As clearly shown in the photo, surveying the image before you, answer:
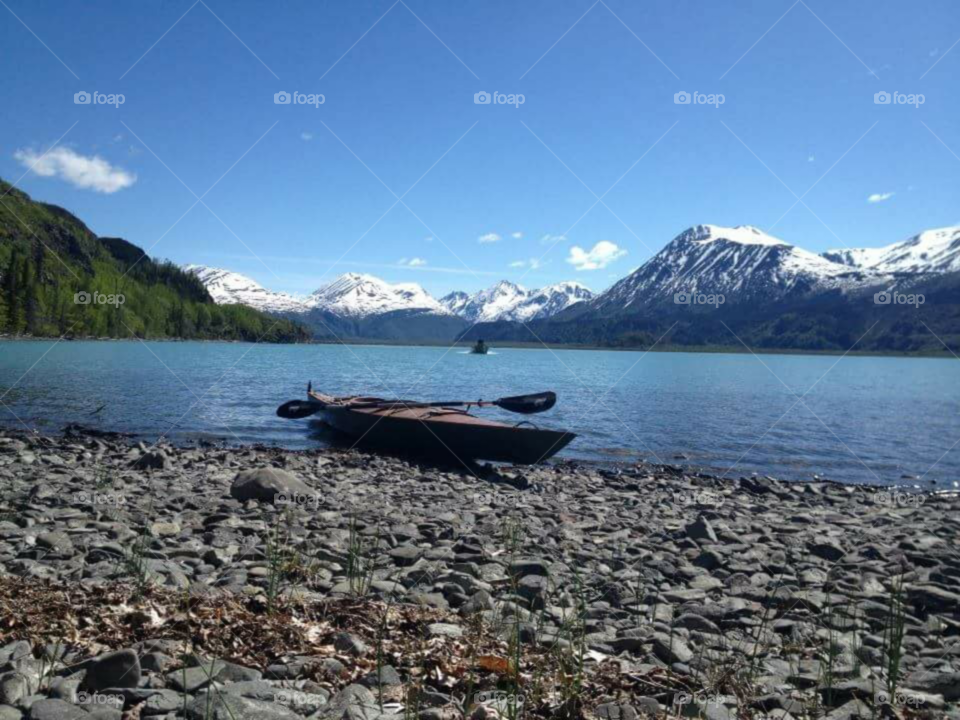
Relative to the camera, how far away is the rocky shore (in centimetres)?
457

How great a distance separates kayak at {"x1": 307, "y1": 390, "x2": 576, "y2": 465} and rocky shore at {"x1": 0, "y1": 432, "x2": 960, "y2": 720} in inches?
215

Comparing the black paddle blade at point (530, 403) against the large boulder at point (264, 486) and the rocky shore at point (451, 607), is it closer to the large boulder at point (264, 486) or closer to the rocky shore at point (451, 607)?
the rocky shore at point (451, 607)

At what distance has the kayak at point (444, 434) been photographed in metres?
21.3

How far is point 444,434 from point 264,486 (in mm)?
9299

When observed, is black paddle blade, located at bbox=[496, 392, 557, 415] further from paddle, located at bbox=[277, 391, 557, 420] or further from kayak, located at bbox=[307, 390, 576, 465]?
kayak, located at bbox=[307, 390, 576, 465]

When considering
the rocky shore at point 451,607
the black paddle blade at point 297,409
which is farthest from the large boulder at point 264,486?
the black paddle blade at point 297,409

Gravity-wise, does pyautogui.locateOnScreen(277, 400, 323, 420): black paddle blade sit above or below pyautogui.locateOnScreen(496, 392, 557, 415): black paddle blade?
below

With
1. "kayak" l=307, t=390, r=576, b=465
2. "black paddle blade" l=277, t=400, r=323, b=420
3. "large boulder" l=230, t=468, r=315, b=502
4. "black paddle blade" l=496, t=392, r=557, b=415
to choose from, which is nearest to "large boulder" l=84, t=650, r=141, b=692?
"large boulder" l=230, t=468, r=315, b=502

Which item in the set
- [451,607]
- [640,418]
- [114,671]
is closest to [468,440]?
[451,607]

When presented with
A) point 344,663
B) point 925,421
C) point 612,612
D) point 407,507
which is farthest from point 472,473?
point 925,421

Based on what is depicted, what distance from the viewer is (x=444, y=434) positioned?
22.1 metres

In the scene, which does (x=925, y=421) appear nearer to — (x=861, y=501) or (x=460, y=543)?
(x=861, y=501)

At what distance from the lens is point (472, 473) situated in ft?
67.5

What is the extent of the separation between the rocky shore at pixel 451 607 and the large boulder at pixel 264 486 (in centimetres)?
6
